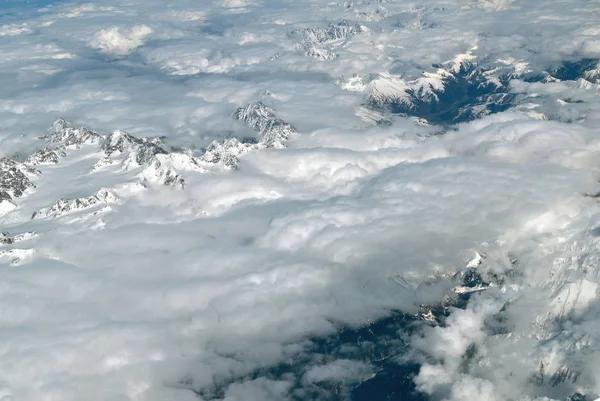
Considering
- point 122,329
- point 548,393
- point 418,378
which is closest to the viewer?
point 548,393

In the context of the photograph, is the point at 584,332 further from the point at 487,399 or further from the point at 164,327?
the point at 164,327

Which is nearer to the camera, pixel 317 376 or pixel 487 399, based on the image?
pixel 487 399

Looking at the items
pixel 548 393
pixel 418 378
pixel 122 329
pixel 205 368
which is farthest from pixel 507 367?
pixel 122 329

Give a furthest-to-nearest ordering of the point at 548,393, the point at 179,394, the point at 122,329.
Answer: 1. the point at 122,329
2. the point at 179,394
3. the point at 548,393

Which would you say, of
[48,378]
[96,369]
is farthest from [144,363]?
[48,378]

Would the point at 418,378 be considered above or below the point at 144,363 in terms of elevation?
below

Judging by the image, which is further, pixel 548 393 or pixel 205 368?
pixel 205 368

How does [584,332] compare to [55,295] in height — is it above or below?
below

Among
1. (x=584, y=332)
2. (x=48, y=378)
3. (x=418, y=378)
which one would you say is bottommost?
(x=418, y=378)

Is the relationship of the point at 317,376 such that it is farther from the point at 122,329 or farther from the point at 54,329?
the point at 54,329
